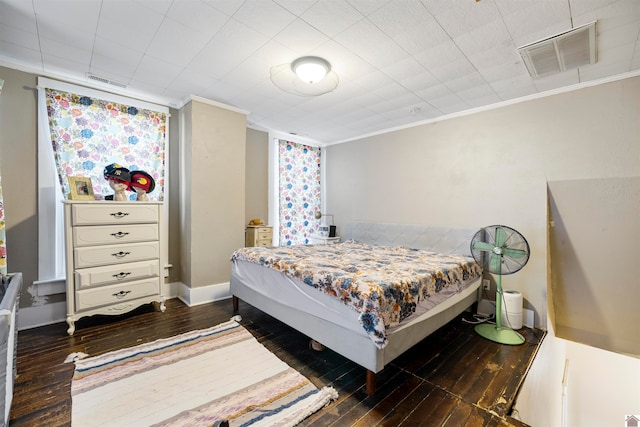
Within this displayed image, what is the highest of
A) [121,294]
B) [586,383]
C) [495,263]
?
[495,263]

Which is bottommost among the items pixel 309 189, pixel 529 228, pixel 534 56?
pixel 529 228

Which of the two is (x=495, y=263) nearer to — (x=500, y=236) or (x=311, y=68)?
(x=500, y=236)

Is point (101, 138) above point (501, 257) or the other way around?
above

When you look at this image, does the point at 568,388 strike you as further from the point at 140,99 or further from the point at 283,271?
the point at 140,99

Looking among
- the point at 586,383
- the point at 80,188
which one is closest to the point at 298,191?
the point at 80,188

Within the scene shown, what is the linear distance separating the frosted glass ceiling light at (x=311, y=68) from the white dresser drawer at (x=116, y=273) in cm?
254

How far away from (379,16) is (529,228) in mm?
2711

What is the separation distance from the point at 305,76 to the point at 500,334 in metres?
3.13

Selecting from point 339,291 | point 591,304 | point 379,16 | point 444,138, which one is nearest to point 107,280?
point 339,291

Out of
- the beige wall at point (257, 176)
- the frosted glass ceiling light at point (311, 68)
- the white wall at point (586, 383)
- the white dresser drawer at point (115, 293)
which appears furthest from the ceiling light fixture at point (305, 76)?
the white wall at point (586, 383)

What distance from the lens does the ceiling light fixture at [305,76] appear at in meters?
2.33

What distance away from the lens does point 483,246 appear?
269 centimetres

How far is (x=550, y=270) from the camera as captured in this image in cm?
283

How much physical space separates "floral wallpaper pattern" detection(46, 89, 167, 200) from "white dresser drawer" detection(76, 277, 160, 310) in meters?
1.05
